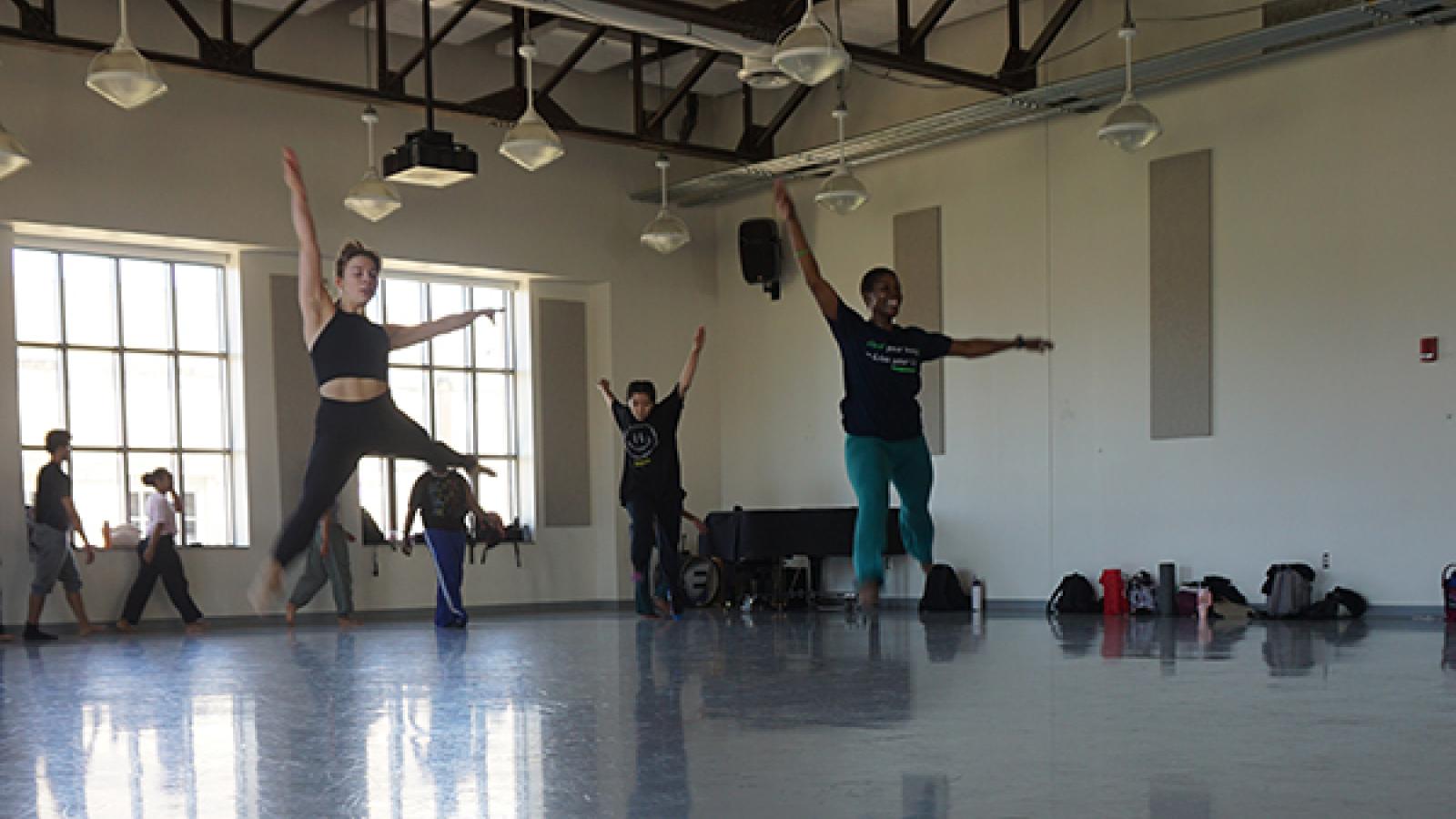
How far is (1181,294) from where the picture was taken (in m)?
12.5

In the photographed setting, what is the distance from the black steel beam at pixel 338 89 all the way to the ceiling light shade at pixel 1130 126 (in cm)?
512

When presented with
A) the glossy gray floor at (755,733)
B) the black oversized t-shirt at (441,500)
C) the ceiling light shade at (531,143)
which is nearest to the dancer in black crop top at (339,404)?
the glossy gray floor at (755,733)

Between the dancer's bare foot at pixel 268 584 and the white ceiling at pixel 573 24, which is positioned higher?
the white ceiling at pixel 573 24

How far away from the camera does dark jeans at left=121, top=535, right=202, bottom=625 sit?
1276 centimetres

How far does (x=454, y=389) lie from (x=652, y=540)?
170 inches

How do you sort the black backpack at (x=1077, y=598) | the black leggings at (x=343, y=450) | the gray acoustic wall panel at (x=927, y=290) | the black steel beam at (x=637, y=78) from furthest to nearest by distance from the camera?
the gray acoustic wall panel at (x=927, y=290)
the black steel beam at (x=637, y=78)
the black backpack at (x=1077, y=598)
the black leggings at (x=343, y=450)

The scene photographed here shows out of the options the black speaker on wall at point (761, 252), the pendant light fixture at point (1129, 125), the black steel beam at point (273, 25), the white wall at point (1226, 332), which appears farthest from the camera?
the black speaker on wall at point (761, 252)

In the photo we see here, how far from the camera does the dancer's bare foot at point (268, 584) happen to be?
543 cm

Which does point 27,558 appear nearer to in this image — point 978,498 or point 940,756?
point 978,498

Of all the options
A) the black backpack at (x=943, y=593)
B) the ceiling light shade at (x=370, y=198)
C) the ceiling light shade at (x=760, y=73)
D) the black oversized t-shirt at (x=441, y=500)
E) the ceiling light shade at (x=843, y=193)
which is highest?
the ceiling light shade at (x=760, y=73)

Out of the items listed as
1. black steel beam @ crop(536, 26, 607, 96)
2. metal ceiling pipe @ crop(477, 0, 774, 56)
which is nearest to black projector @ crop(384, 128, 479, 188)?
metal ceiling pipe @ crop(477, 0, 774, 56)

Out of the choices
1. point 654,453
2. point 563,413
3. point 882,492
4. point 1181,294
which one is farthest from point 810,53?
point 563,413

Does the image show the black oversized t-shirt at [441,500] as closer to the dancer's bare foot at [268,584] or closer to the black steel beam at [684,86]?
the black steel beam at [684,86]

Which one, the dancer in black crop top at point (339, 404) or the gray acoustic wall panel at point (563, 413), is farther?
the gray acoustic wall panel at point (563, 413)
